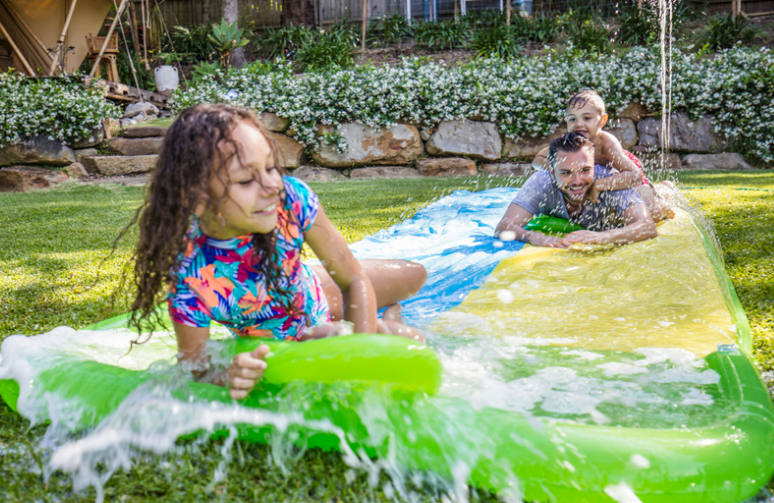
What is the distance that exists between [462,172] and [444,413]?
7.40m

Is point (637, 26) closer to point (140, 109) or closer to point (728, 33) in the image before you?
point (728, 33)

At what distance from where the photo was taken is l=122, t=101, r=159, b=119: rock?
1039 centimetres

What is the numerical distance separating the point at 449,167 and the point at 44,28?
844cm

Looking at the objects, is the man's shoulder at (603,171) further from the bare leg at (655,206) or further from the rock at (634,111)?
the rock at (634,111)

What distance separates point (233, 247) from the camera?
1803mm

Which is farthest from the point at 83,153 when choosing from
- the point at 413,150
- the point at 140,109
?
the point at 413,150

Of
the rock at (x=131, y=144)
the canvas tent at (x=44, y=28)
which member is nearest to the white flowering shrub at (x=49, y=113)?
the rock at (x=131, y=144)

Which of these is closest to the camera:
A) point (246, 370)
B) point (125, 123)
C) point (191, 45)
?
point (246, 370)

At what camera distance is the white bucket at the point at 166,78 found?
11.9 meters

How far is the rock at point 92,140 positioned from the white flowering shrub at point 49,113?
0.21 ft

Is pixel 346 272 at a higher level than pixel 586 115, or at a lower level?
lower

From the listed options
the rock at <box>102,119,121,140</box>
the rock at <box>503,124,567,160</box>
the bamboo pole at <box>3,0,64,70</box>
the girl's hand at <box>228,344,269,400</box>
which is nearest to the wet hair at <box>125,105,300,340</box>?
the girl's hand at <box>228,344,269,400</box>

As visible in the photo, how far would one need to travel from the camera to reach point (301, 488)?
1.43m

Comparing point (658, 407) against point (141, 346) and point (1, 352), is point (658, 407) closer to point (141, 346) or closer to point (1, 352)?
point (141, 346)
